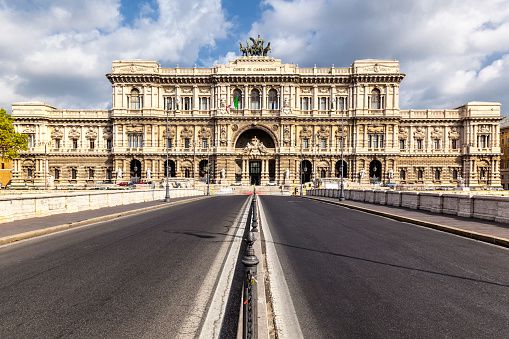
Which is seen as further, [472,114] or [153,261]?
[472,114]

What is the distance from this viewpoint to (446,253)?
8641 millimetres

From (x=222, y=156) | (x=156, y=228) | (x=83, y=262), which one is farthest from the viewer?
(x=222, y=156)

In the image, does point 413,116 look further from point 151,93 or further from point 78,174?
point 78,174

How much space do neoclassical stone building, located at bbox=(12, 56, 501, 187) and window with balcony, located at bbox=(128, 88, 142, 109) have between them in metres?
0.20

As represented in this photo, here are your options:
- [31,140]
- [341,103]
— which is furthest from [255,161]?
[31,140]

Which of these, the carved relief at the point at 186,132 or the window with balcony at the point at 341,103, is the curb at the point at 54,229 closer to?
the carved relief at the point at 186,132

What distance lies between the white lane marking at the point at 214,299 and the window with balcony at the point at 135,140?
6280cm

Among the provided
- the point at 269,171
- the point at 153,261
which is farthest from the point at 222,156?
the point at 153,261

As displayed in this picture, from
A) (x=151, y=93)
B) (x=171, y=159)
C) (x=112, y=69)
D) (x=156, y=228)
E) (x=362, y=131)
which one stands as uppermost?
(x=112, y=69)

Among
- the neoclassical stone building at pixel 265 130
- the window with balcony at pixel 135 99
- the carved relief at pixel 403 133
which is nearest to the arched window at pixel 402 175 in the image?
the neoclassical stone building at pixel 265 130

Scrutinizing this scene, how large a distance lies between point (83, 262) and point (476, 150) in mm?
77292

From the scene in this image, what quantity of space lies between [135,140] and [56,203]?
53.2 meters

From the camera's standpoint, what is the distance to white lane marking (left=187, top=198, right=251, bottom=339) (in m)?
4.23

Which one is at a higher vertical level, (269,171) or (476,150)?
(476,150)
